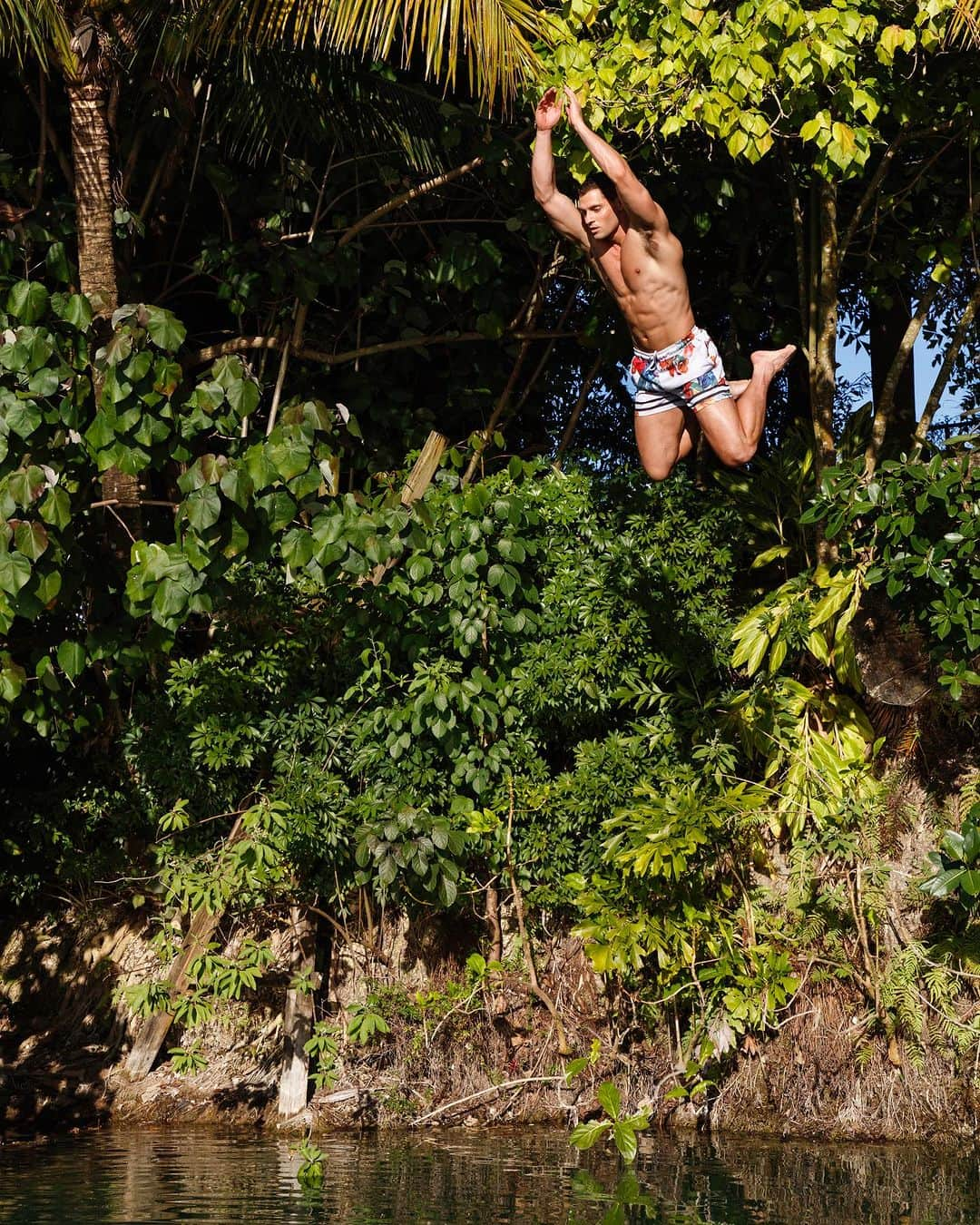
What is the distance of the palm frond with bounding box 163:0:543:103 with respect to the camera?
6.86 metres

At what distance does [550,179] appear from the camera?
16.6 ft

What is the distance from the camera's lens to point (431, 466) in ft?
27.1

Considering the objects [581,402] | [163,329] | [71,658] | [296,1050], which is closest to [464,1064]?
[296,1050]

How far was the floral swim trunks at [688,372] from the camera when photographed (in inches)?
204

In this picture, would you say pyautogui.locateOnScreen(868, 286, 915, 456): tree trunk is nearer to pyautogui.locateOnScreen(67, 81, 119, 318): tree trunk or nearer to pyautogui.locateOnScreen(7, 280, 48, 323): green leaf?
pyautogui.locateOnScreen(67, 81, 119, 318): tree trunk

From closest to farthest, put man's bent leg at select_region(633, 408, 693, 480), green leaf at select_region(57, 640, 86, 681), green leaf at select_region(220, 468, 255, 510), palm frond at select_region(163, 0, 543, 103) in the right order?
man's bent leg at select_region(633, 408, 693, 480), green leaf at select_region(220, 468, 255, 510), green leaf at select_region(57, 640, 86, 681), palm frond at select_region(163, 0, 543, 103)

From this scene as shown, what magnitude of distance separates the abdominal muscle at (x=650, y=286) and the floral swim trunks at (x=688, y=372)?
0.13 feet

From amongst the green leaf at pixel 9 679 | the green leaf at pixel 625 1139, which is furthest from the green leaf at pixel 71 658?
the green leaf at pixel 625 1139

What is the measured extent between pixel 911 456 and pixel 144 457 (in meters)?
3.91

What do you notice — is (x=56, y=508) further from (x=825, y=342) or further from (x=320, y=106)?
(x=825, y=342)

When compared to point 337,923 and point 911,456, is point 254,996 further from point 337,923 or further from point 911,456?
point 911,456

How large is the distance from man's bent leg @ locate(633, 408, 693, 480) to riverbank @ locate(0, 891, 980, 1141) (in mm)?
3639

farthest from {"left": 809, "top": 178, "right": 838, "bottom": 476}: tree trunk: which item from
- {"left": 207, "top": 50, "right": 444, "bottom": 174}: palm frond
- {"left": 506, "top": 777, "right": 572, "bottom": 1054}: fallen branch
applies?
{"left": 506, "top": 777, "right": 572, "bottom": 1054}: fallen branch

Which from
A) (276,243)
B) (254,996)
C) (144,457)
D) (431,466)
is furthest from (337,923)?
(276,243)
